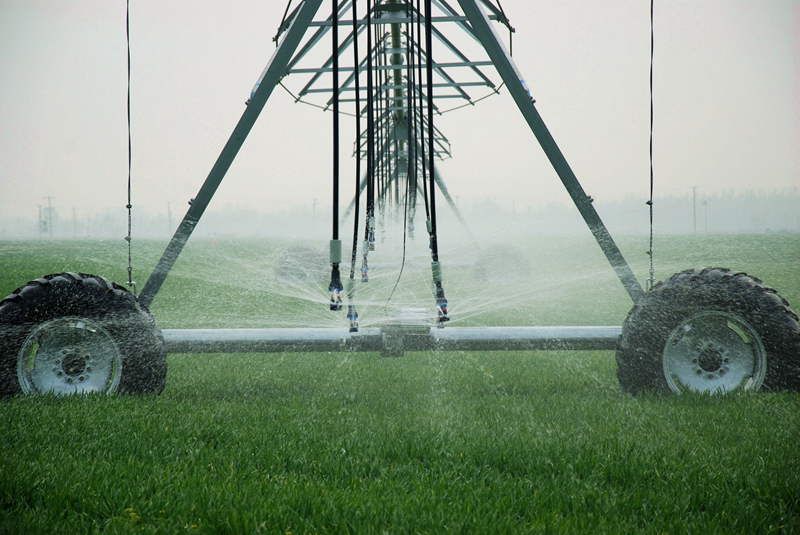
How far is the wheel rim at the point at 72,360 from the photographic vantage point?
465cm

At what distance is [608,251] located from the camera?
512cm

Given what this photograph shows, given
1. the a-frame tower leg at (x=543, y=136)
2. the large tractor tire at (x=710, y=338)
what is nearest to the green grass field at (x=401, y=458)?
the large tractor tire at (x=710, y=338)

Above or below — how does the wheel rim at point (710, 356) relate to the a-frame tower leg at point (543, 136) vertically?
below

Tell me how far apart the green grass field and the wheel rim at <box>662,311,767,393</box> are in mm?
252

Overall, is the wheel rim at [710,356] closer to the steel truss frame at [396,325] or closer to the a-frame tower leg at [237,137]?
the steel truss frame at [396,325]

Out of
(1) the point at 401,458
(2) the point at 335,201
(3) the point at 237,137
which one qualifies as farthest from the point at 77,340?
(1) the point at 401,458

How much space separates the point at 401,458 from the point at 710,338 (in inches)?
92.7

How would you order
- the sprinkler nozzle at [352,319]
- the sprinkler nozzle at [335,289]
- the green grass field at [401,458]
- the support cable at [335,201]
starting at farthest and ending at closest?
the sprinkler nozzle at [352,319] < the sprinkler nozzle at [335,289] < the support cable at [335,201] < the green grass field at [401,458]

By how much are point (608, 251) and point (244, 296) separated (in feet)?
38.7

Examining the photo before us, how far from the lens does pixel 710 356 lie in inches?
187

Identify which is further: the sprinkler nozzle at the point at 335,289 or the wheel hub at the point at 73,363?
the wheel hub at the point at 73,363

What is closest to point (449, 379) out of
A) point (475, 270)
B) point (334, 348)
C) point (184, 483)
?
point (334, 348)

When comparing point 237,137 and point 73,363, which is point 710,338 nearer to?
point 237,137

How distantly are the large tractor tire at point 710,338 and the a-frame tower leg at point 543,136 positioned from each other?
460 millimetres
